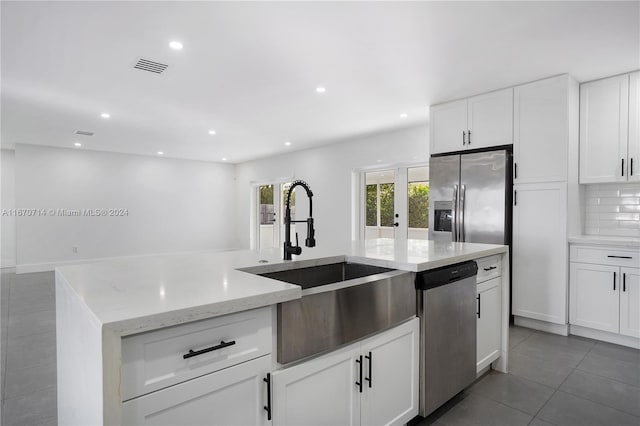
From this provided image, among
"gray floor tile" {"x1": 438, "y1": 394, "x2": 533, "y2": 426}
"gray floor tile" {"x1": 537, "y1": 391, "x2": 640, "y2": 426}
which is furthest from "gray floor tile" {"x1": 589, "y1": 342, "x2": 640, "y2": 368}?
"gray floor tile" {"x1": 438, "y1": 394, "x2": 533, "y2": 426}

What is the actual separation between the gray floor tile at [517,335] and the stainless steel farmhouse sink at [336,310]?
6.51ft

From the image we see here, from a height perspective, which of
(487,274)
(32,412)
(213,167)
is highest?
(213,167)

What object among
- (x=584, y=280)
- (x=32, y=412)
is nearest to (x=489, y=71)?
(x=584, y=280)

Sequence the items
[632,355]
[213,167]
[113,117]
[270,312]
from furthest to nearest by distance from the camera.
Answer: [213,167], [113,117], [632,355], [270,312]

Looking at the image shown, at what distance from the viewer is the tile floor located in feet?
6.39

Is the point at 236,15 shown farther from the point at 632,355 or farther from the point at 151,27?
the point at 632,355

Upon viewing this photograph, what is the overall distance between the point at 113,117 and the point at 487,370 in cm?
534

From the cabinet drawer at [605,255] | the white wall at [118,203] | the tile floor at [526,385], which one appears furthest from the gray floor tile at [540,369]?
the white wall at [118,203]

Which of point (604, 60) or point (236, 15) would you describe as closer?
point (236, 15)

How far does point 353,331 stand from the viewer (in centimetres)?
141

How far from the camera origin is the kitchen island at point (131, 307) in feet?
2.80

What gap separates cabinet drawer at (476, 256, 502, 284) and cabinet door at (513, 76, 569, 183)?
1505mm

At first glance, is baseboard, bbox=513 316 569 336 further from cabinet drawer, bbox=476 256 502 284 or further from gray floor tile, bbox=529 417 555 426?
gray floor tile, bbox=529 417 555 426

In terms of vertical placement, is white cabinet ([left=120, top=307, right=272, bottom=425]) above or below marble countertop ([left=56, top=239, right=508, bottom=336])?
below
